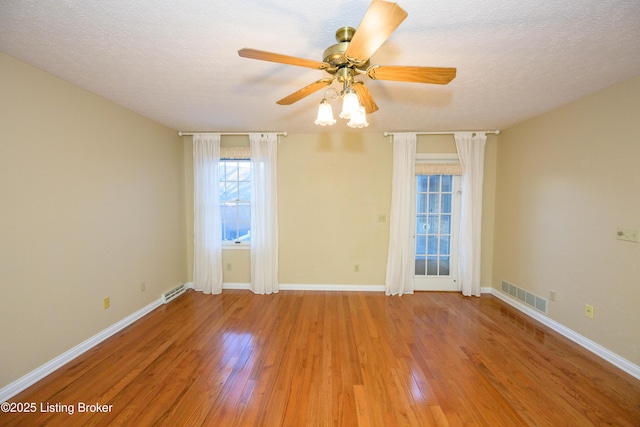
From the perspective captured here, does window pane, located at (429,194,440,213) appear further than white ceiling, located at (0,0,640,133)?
Yes

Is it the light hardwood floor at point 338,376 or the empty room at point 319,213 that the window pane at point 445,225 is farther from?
the light hardwood floor at point 338,376

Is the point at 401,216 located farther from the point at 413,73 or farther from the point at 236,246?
the point at 236,246

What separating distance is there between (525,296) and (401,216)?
187 cm

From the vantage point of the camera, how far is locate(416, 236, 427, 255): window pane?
378 cm

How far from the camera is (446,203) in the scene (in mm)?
3736

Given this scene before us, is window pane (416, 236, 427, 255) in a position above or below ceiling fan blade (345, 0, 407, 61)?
below

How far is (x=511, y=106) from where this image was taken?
260cm

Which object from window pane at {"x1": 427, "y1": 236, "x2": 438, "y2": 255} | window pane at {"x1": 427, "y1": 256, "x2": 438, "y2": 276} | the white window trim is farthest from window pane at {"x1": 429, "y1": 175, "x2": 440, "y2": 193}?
the white window trim

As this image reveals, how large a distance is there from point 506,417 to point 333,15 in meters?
2.82

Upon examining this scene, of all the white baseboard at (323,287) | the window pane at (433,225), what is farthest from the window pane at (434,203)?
the white baseboard at (323,287)

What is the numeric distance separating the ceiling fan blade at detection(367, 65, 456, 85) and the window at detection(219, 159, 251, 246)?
2908mm

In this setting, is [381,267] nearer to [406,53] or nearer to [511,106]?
[511,106]

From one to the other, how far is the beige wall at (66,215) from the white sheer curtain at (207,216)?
60 centimetres

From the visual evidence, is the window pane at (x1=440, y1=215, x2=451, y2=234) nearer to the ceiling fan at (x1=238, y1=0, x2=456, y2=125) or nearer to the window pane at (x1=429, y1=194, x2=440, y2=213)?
the window pane at (x1=429, y1=194, x2=440, y2=213)
